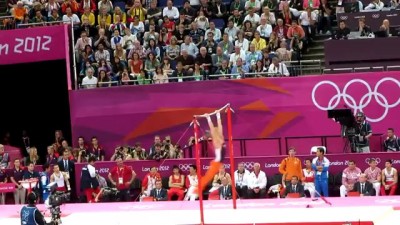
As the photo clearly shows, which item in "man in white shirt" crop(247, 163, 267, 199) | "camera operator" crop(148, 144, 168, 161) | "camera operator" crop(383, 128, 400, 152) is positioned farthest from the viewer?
"camera operator" crop(148, 144, 168, 161)

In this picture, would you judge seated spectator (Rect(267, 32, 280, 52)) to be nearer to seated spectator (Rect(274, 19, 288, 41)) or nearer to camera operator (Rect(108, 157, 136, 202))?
seated spectator (Rect(274, 19, 288, 41))

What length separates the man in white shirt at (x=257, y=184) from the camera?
2555cm

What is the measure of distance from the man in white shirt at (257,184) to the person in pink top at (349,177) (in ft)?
5.78

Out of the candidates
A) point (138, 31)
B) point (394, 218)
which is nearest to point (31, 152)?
point (138, 31)

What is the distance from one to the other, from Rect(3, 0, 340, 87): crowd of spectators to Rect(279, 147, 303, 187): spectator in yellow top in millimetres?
2918

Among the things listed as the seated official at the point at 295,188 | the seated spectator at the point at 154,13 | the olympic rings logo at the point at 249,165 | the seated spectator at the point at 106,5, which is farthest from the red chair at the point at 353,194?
the seated spectator at the point at 106,5

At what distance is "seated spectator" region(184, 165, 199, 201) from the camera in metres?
25.4

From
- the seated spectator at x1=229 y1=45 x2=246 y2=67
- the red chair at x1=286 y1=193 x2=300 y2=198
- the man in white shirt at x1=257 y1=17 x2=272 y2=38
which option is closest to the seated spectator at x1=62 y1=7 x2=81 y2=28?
the seated spectator at x1=229 y1=45 x2=246 y2=67

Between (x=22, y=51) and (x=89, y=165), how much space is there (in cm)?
488

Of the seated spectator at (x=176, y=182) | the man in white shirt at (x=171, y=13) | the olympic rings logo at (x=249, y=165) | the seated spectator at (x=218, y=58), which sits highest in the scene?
the man in white shirt at (x=171, y=13)

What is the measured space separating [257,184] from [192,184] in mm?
1487

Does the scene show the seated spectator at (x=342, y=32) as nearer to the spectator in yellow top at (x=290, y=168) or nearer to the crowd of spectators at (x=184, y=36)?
the crowd of spectators at (x=184, y=36)

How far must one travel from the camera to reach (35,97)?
33.0 meters

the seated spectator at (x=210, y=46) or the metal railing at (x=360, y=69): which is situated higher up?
the seated spectator at (x=210, y=46)
